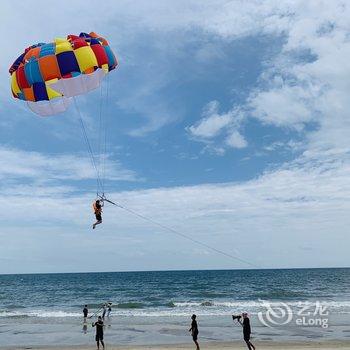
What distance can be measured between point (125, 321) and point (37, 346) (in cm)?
949

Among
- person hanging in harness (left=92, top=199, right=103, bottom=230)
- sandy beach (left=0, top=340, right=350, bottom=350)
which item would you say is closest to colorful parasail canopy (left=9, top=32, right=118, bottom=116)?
person hanging in harness (left=92, top=199, right=103, bottom=230)

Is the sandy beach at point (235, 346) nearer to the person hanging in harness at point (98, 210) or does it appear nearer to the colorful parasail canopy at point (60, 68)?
the person hanging in harness at point (98, 210)

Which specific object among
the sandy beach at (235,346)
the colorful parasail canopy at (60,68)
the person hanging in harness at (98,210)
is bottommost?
the sandy beach at (235,346)

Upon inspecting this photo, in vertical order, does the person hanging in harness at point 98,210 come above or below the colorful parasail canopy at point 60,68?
below

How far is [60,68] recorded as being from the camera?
16.6 meters

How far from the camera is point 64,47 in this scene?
16.8 metres

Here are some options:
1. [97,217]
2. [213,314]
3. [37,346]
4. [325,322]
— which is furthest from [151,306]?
[97,217]

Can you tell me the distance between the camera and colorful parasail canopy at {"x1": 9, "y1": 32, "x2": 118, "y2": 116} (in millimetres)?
16672

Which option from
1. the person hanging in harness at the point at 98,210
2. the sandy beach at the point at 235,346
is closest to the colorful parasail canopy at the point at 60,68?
the person hanging in harness at the point at 98,210

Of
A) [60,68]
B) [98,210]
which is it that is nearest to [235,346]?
[98,210]

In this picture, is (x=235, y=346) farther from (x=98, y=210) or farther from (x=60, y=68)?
(x=60, y=68)

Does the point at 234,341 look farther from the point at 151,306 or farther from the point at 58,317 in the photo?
the point at 151,306

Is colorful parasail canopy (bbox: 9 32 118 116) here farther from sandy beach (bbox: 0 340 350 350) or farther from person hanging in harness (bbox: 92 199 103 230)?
sandy beach (bbox: 0 340 350 350)

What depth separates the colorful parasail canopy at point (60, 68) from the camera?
16.7 metres
